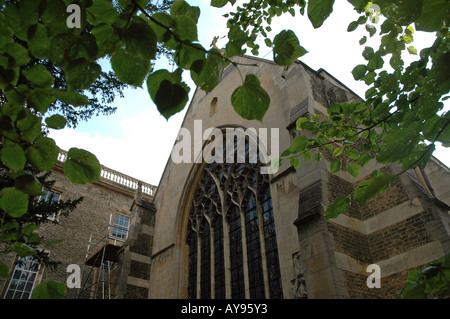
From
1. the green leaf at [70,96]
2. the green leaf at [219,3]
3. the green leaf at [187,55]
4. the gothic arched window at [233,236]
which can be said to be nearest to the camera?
the green leaf at [187,55]

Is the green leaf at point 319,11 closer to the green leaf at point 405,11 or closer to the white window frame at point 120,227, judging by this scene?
the green leaf at point 405,11

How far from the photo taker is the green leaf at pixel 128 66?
1.23m

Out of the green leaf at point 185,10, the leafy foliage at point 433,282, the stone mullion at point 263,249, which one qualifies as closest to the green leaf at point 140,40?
the green leaf at point 185,10

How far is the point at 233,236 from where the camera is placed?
9633 mm

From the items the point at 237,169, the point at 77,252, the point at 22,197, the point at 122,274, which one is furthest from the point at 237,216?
the point at 77,252

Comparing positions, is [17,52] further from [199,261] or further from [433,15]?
[199,261]

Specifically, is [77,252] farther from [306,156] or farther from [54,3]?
[54,3]

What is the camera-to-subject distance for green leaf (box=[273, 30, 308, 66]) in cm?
127

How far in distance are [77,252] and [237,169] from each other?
36.3 feet

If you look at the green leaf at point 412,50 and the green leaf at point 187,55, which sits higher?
the green leaf at point 412,50

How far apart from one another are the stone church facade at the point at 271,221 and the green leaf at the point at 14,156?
61.3 inches

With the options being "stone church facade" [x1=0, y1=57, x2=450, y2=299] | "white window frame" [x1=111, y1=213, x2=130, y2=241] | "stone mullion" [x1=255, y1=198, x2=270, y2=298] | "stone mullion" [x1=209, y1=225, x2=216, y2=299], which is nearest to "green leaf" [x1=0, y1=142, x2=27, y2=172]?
"stone church facade" [x1=0, y1=57, x2=450, y2=299]

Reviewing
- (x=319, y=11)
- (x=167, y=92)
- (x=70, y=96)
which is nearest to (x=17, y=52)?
(x=70, y=96)

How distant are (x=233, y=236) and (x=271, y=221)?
162 cm
